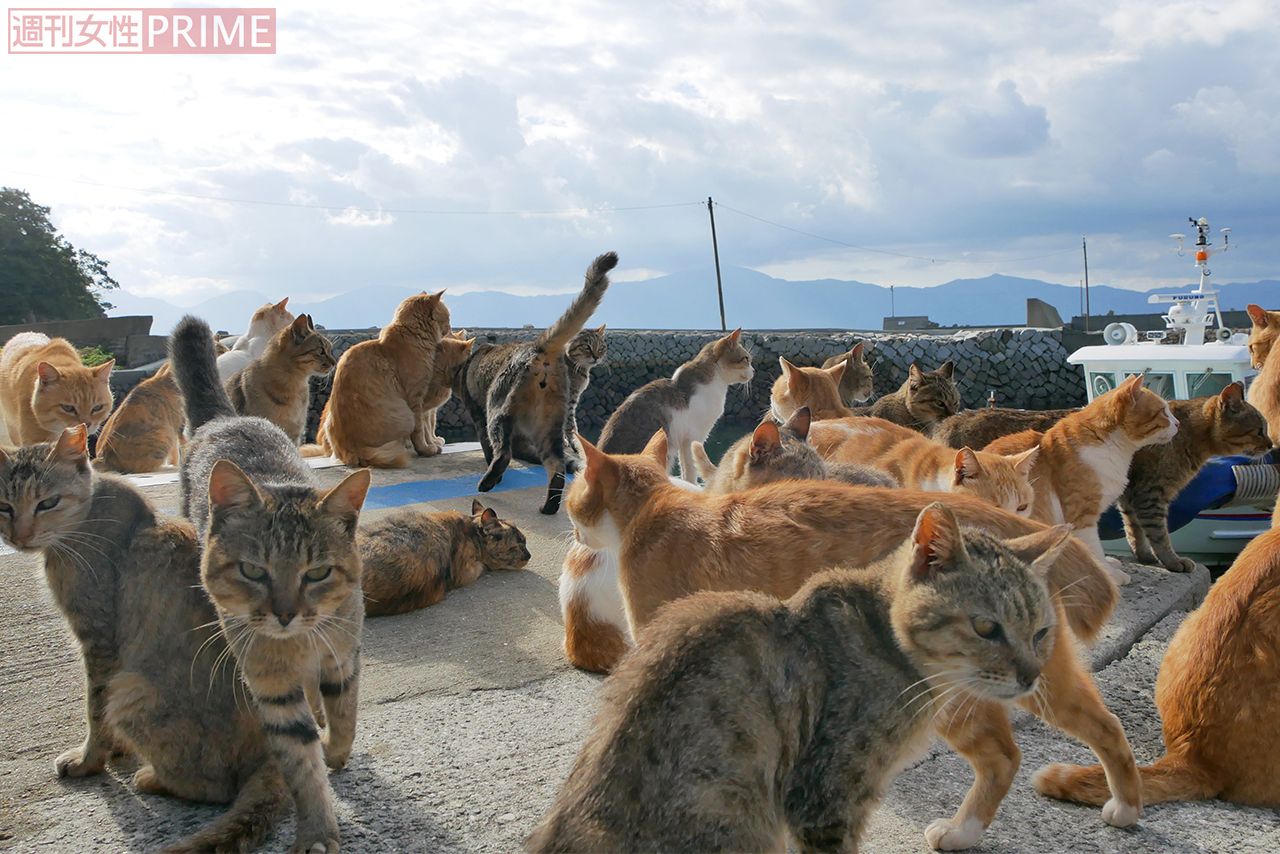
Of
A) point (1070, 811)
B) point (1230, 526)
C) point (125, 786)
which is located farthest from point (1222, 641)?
point (1230, 526)

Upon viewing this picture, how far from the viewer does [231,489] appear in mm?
3305

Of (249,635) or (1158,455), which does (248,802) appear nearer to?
(249,635)

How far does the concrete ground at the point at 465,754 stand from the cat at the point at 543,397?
2843 mm

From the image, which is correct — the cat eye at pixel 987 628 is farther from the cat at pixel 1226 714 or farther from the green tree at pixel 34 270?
the green tree at pixel 34 270

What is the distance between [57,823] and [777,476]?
3.31 m

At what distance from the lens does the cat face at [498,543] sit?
21.0 ft

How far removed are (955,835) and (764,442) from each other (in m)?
2.27

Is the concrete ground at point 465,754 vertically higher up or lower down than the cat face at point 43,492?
lower down

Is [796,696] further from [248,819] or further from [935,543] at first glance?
[248,819]

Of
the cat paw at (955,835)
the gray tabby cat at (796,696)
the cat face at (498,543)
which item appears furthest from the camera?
the cat face at (498,543)

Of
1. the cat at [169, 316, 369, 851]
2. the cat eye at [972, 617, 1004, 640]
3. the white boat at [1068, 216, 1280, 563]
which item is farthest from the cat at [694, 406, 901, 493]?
the white boat at [1068, 216, 1280, 563]

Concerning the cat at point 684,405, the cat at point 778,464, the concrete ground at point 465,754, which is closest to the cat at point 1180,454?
the concrete ground at point 465,754

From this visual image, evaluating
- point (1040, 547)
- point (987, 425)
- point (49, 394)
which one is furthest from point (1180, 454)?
point (49, 394)

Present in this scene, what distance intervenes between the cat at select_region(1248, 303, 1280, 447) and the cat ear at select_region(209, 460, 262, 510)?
7.63 meters
